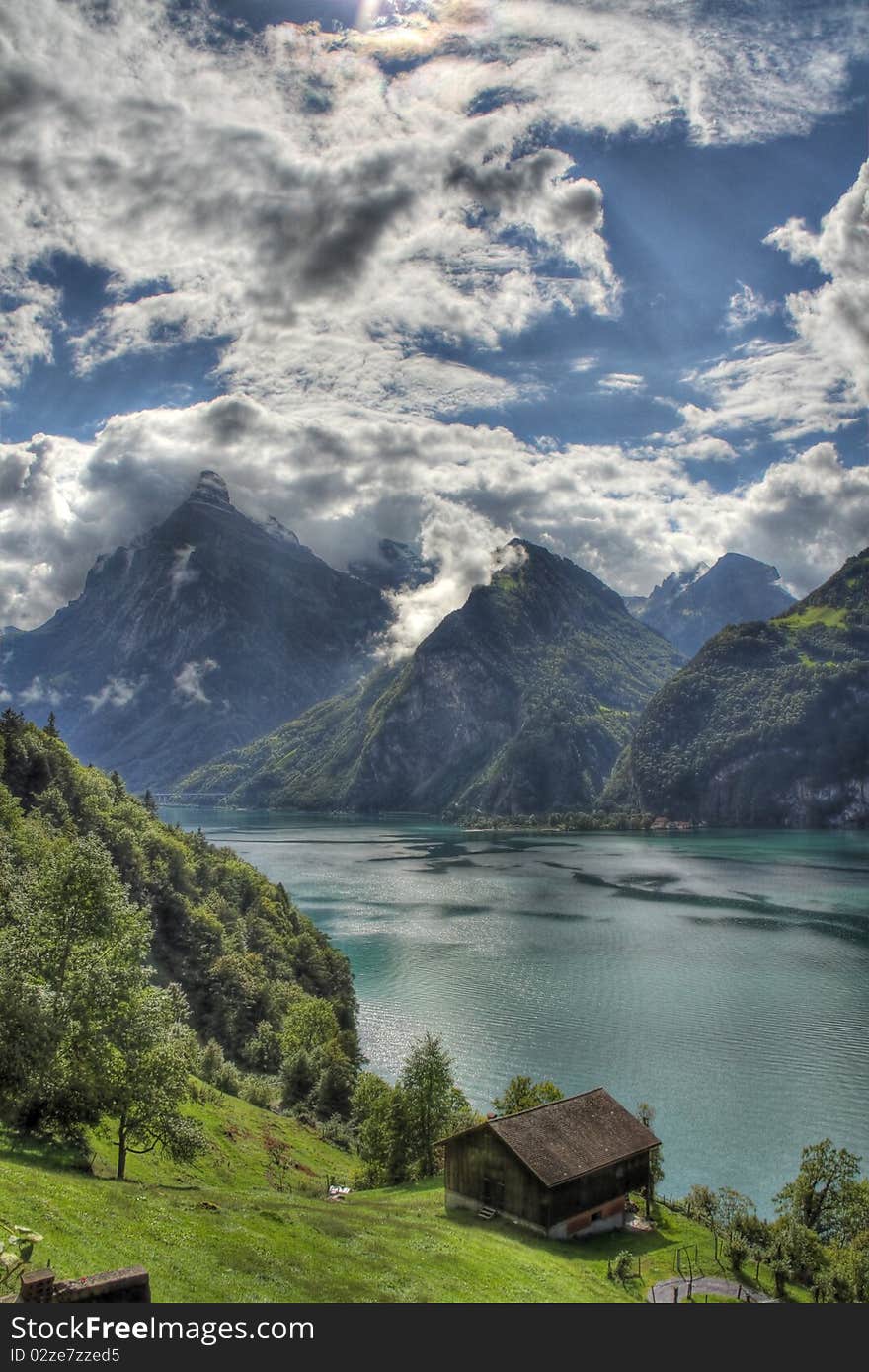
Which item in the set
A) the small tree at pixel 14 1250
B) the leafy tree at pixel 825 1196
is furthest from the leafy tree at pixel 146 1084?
the leafy tree at pixel 825 1196

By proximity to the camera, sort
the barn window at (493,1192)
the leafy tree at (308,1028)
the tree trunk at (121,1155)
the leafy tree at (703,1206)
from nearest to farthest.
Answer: the tree trunk at (121,1155)
the barn window at (493,1192)
the leafy tree at (703,1206)
the leafy tree at (308,1028)

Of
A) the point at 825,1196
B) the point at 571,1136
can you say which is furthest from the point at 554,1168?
the point at 825,1196

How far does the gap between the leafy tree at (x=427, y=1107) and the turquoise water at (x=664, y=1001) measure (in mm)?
16960

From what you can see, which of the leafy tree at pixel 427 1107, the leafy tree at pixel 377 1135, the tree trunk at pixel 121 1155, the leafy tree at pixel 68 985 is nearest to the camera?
the leafy tree at pixel 68 985

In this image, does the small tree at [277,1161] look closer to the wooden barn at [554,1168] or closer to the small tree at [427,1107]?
the small tree at [427,1107]

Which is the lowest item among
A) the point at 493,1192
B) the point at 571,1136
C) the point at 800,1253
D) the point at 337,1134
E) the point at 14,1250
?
the point at 337,1134

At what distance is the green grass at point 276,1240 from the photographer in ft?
80.3

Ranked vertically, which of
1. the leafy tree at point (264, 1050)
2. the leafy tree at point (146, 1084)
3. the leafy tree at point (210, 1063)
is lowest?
the leafy tree at point (264, 1050)

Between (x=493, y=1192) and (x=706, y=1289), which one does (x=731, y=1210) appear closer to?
(x=706, y=1289)

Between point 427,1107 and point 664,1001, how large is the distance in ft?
→ 177

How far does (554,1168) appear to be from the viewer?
44156 millimetres

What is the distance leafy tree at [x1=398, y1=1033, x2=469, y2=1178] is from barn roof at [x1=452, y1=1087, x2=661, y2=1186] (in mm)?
9804

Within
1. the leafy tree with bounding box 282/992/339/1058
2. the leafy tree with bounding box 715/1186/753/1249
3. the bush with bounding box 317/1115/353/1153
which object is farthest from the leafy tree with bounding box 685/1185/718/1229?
the leafy tree with bounding box 282/992/339/1058

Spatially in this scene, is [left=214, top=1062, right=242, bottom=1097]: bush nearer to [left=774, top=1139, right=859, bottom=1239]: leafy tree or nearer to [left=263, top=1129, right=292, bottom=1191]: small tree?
[left=263, top=1129, right=292, bottom=1191]: small tree
